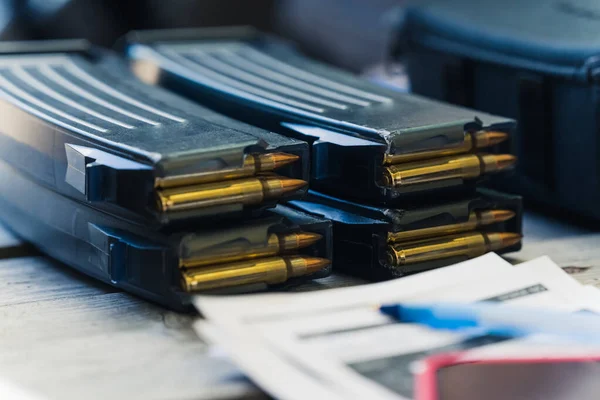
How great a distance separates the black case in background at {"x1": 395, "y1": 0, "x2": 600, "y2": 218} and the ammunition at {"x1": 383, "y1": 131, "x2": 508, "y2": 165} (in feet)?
0.08

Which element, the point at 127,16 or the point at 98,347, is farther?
the point at 127,16

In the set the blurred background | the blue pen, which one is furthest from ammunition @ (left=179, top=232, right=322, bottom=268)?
the blurred background

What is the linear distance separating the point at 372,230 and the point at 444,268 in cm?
6

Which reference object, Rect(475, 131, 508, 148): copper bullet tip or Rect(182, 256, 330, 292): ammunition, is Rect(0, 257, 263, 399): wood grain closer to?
Rect(182, 256, 330, 292): ammunition

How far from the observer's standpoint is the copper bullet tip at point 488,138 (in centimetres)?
75

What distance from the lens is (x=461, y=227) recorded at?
0.76 meters

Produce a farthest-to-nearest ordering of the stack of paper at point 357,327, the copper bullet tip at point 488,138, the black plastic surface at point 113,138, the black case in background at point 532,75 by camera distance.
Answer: the black case in background at point 532,75 → the copper bullet tip at point 488,138 → the black plastic surface at point 113,138 → the stack of paper at point 357,327

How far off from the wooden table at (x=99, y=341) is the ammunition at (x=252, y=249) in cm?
4

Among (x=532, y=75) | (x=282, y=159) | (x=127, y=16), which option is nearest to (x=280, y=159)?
(x=282, y=159)

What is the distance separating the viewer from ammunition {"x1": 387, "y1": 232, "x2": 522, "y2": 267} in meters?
0.73

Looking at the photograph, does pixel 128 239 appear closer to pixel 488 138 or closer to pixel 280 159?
pixel 280 159

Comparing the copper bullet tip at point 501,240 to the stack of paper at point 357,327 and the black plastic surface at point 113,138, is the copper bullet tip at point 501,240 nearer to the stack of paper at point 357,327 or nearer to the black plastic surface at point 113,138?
the stack of paper at point 357,327

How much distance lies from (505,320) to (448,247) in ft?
0.51

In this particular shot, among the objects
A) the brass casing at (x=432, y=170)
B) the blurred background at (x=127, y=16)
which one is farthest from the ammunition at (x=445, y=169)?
the blurred background at (x=127, y=16)
